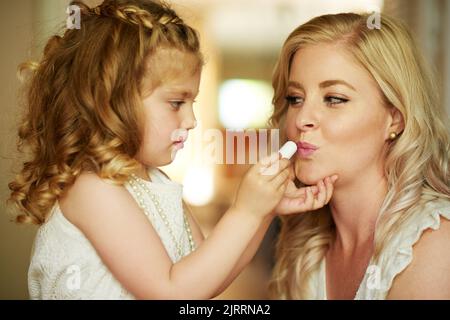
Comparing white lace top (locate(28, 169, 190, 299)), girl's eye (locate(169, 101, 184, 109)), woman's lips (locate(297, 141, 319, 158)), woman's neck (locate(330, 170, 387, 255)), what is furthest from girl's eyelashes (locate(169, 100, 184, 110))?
woman's neck (locate(330, 170, 387, 255))

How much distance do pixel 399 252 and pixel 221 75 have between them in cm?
435

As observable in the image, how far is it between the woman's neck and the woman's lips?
11 centimetres

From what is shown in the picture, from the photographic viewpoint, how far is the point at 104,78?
3.01 ft

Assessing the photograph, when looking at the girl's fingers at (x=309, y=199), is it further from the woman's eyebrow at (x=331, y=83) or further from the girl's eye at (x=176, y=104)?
the girl's eye at (x=176, y=104)

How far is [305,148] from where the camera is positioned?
1.09 m

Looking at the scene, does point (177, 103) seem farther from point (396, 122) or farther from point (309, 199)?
point (396, 122)

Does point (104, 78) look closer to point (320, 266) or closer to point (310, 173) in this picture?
point (310, 173)

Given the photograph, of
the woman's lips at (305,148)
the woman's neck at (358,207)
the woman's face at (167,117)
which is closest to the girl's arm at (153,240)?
the woman's face at (167,117)

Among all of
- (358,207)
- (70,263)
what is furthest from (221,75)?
(70,263)

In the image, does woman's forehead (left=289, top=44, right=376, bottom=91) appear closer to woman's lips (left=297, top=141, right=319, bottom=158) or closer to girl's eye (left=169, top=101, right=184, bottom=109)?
woman's lips (left=297, top=141, right=319, bottom=158)

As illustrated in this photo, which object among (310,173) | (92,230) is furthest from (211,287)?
(310,173)

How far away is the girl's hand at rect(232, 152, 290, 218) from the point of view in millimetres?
877

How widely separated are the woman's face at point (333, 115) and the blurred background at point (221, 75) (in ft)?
0.58

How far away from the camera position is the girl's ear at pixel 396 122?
1128 millimetres
